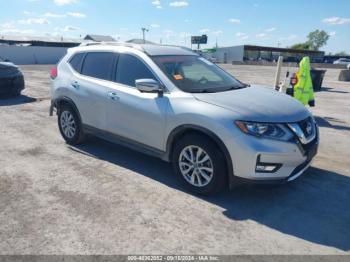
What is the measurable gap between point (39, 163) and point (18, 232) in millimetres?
2060

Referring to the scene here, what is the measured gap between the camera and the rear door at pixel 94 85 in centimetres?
531

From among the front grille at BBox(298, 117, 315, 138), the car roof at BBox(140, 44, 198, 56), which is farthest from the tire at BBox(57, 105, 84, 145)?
the front grille at BBox(298, 117, 315, 138)

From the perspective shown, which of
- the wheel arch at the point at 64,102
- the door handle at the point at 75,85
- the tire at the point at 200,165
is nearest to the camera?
the tire at the point at 200,165

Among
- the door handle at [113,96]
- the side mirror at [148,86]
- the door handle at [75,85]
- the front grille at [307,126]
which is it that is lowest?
the front grille at [307,126]

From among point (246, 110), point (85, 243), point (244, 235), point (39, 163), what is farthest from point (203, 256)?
point (39, 163)

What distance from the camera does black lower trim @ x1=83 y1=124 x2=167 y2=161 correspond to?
471 centimetres

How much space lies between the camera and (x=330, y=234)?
3.50 m

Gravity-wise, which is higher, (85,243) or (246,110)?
(246,110)

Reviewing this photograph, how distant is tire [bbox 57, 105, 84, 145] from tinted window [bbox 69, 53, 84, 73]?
70cm

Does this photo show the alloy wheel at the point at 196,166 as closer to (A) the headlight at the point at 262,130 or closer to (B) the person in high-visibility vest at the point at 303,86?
(A) the headlight at the point at 262,130

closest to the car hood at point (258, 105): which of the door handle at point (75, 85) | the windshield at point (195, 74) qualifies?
the windshield at point (195, 74)

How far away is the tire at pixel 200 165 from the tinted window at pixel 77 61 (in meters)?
2.62

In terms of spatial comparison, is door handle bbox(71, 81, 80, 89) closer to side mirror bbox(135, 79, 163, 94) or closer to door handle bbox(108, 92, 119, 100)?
door handle bbox(108, 92, 119, 100)

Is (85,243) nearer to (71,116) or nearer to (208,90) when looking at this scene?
(208,90)
